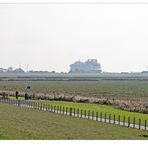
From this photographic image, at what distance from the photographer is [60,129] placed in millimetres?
28047

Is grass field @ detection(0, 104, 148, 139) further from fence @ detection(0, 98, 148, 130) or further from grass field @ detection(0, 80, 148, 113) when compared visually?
grass field @ detection(0, 80, 148, 113)

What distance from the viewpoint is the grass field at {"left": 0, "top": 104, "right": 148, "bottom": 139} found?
24.8 m

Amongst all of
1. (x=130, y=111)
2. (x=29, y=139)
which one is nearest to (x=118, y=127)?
(x=29, y=139)

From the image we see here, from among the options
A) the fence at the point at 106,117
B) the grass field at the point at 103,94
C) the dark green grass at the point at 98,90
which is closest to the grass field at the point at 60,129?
the fence at the point at 106,117

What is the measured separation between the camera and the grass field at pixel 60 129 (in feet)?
81.3

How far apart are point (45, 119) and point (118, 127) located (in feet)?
21.2

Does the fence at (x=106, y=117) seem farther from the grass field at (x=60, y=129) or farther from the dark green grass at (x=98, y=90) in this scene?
the dark green grass at (x=98, y=90)

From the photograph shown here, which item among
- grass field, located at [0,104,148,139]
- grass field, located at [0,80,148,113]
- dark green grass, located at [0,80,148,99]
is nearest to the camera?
grass field, located at [0,104,148,139]

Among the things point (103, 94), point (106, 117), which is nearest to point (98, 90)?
point (103, 94)

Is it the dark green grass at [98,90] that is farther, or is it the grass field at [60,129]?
the dark green grass at [98,90]

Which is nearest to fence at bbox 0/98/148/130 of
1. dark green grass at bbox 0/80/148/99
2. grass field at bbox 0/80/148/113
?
grass field at bbox 0/80/148/113

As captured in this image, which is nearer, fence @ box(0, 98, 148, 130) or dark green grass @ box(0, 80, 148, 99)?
fence @ box(0, 98, 148, 130)

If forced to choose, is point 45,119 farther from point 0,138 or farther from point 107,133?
point 0,138

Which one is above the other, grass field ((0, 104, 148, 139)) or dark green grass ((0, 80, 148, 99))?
grass field ((0, 104, 148, 139))
